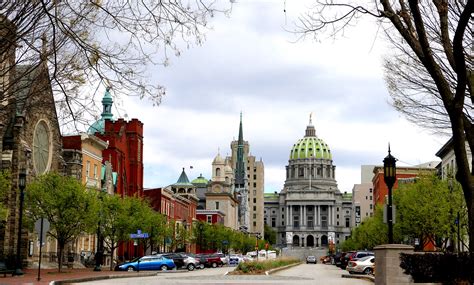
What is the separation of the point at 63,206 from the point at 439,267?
102ft

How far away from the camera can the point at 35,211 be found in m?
49.1

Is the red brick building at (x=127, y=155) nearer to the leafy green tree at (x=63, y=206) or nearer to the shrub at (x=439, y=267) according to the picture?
the leafy green tree at (x=63, y=206)

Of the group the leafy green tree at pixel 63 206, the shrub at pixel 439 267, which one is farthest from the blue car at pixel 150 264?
the shrub at pixel 439 267

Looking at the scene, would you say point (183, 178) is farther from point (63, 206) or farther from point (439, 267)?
point (439, 267)

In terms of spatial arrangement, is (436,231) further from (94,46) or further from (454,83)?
(94,46)

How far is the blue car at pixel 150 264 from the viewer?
2232 inches

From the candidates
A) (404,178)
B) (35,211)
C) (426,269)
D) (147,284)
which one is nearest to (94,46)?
(426,269)

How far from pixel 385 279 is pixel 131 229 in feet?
132

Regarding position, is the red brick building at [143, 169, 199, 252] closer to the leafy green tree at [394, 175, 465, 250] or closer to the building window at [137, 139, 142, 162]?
the building window at [137, 139, 142, 162]

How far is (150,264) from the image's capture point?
58812 millimetres

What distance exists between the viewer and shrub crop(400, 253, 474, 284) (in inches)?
823

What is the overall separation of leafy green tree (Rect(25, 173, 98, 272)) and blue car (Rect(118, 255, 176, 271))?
7.58 metres

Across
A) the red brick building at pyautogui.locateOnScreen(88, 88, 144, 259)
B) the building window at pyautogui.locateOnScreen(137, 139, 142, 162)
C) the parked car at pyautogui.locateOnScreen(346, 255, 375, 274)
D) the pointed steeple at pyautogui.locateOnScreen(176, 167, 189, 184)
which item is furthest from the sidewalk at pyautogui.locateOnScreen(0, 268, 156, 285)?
the pointed steeple at pyautogui.locateOnScreen(176, 167, 189, 184)

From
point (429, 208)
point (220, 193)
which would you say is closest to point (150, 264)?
point (429, 208)
